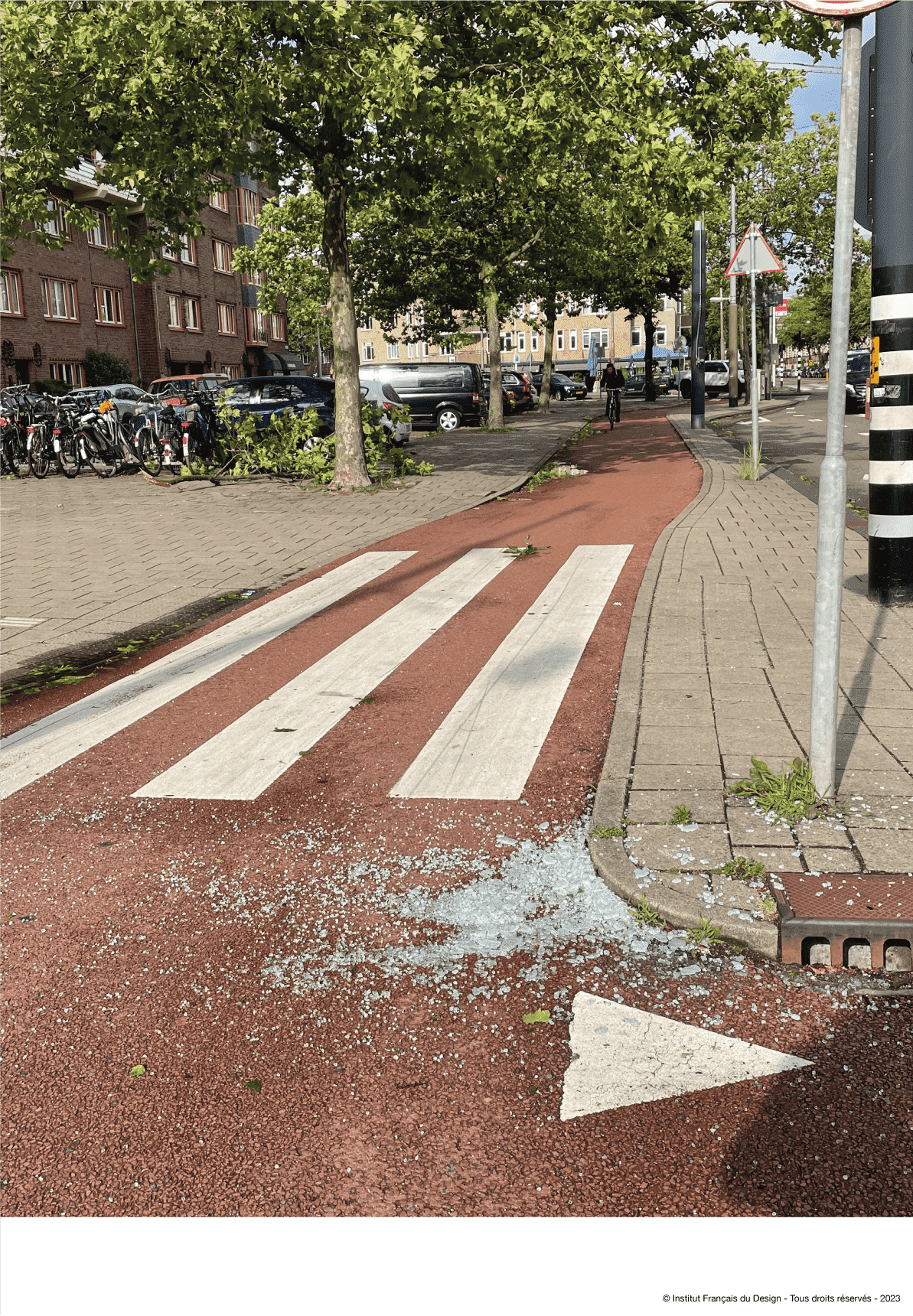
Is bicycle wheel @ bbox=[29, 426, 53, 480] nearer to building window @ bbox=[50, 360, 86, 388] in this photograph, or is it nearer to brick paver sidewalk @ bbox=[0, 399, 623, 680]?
brick paver sidewalk @ bbox=[0, 399, 623, 680]

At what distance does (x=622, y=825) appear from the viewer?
4070 millimetres

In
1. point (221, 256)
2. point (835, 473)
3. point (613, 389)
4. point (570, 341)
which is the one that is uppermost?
point (221, 256)

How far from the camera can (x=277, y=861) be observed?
4031mm

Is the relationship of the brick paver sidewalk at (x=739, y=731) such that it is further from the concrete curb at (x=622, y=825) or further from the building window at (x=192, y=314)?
the building window at (x=192, y=314)

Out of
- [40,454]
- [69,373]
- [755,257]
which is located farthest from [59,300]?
[755,257]

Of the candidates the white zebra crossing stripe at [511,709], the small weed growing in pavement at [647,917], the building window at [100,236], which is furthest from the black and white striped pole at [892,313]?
the building window at [100,236]

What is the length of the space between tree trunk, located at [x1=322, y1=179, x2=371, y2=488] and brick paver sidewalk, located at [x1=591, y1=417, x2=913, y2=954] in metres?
7.56

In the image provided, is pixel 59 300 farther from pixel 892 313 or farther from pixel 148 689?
pixel 892 313

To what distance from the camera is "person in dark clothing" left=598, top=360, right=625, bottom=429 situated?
103 ft

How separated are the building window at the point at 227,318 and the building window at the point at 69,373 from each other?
13960 mm

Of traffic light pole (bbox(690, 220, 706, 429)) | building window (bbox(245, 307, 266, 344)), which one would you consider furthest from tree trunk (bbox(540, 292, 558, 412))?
building window (bbox(245, 307, 266, 344))

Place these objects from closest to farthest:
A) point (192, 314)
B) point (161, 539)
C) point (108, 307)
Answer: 1. point (161, 539)
2. point (108, 307)
3. point (192, 314)

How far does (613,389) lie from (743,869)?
1156 inches
